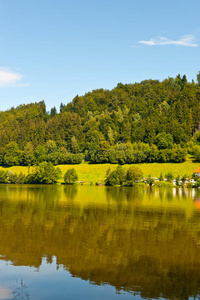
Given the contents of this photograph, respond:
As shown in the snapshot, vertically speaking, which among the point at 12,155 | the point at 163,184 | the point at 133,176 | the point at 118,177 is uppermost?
the point at 12,155

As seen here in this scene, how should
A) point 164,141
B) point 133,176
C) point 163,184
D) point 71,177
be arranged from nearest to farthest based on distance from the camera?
point 163,184 → point 133,176 → point 71,177 → point 164,141

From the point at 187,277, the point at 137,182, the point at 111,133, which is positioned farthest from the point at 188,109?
the point at 187,277

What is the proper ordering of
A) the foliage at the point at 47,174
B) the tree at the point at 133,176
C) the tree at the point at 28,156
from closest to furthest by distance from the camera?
the tree at the point at 133,176
the foliage at the point at 47,174
the tree at the point at 28,156

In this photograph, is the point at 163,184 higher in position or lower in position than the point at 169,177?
lower

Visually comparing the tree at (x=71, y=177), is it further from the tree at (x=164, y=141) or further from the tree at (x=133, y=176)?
the tree at (x=164, y=141)

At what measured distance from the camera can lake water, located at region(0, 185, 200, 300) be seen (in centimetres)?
1688

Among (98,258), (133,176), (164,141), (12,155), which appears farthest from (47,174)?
(98,258)

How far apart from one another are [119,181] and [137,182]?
6.14 metres

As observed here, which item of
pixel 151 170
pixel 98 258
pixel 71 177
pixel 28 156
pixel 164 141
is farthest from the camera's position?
pixel 28 156

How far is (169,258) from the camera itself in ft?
73.6

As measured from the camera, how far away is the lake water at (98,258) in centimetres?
1688

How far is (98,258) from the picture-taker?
22.1 m

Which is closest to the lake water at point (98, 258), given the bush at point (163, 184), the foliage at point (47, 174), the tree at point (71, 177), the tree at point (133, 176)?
the bush at point (163, 184)

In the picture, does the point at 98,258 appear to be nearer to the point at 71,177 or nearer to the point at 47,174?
the point at 71,177
